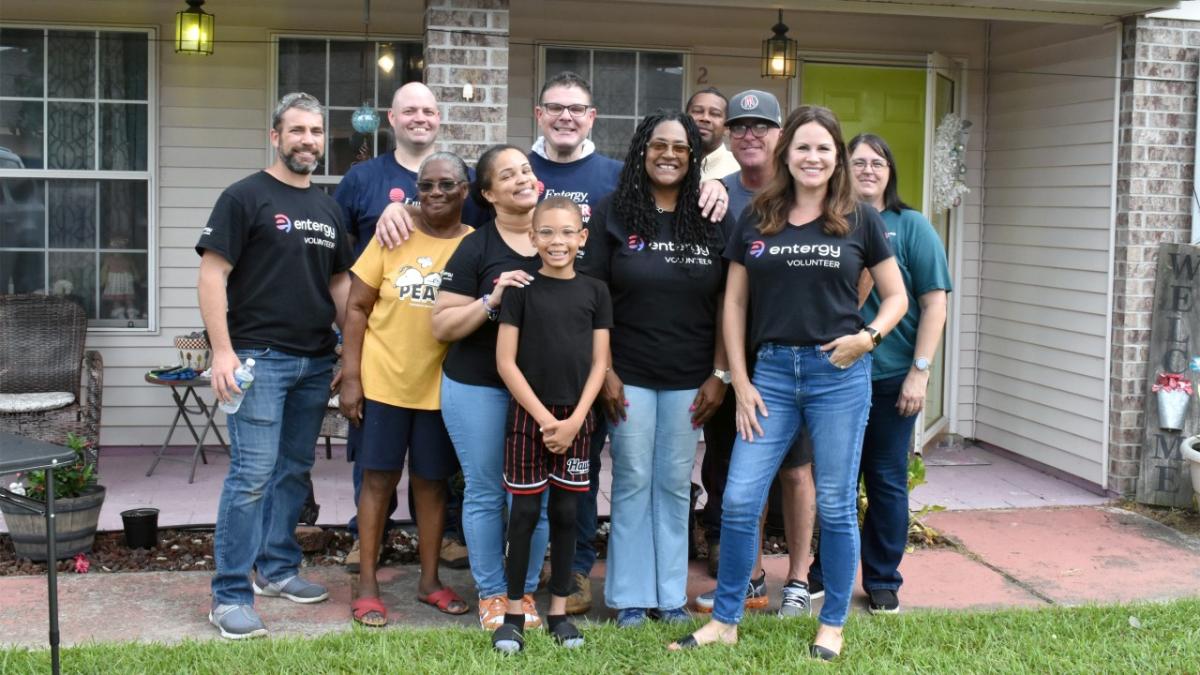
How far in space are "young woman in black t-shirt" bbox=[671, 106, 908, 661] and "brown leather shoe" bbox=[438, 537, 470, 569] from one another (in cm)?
122

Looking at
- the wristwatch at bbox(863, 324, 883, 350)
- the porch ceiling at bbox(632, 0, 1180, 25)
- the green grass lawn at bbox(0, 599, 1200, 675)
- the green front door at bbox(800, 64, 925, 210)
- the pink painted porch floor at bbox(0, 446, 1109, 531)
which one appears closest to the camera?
the green grass lawn at bbox(0, 599, 1200, 675)

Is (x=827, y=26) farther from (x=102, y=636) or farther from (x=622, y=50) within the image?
(x=102, y=636)

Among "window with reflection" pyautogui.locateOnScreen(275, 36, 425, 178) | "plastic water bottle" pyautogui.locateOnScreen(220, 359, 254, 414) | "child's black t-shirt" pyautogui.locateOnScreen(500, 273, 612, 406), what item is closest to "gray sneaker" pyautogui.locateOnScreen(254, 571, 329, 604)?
"plastic water bottle" pyautogui.locateOnScreen(220, 359, 254, 414)

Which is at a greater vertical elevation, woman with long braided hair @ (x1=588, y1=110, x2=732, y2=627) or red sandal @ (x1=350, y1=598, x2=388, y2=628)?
woman with long braided hair @ (x1=588, y1=110, x2=732, y2=627)

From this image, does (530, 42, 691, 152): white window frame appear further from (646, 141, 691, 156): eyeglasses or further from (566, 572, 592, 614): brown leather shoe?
(566, 572, 592, 614): brown leather shoe

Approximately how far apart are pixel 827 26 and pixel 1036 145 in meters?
1.38

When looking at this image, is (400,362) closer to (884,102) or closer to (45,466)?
(45,466)

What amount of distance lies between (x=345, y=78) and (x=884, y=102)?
3.15 meters

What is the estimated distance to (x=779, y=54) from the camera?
269 inches

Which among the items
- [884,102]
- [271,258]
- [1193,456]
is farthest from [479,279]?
[884,102]

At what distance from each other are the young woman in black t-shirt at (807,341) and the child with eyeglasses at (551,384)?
445 mm

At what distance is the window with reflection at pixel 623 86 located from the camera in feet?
23.6

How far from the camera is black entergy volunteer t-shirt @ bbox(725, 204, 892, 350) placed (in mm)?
3826

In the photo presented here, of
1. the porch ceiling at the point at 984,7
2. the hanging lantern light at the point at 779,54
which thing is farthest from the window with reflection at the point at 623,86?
the porch ceiling at the point at 984,7
